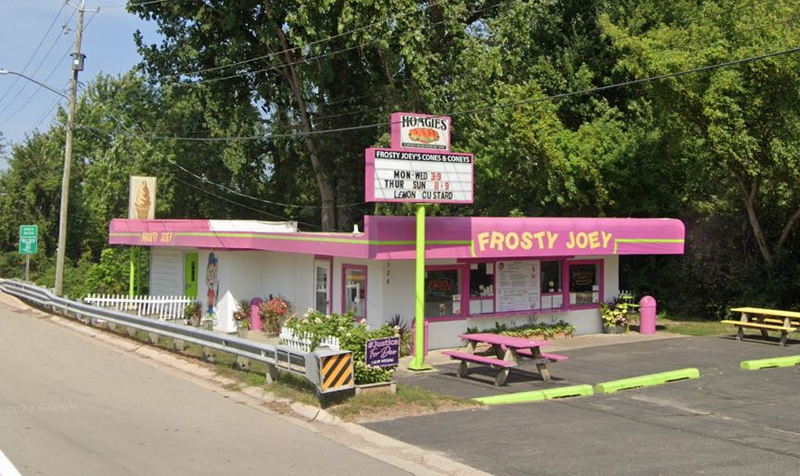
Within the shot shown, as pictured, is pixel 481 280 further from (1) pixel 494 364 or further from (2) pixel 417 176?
(1) pixel 494 364

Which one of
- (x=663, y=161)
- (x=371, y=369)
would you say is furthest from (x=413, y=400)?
(x=663, y=161)

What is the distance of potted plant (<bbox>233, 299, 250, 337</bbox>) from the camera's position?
21445mm

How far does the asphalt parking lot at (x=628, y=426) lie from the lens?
26.7 feet

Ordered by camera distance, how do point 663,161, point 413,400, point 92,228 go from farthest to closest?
point 92,228
point 663,161
point 413,400

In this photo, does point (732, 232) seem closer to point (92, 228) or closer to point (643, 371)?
point (643, 371)

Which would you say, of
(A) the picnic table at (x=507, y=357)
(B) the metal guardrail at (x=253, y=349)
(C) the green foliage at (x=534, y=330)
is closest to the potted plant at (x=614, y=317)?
(C) the green foliage at (x=534, y=330)

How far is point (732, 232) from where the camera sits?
2658 cm

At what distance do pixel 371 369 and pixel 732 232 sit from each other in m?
19.7

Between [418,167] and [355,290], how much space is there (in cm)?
459

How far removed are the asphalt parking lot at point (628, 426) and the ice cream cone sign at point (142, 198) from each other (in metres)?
17.6

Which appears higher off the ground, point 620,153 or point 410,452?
point 620,153

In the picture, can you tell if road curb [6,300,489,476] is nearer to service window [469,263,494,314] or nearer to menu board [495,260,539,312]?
service window [469,263,494,314]

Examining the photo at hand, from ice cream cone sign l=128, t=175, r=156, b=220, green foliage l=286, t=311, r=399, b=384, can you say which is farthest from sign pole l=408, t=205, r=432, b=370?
ice cream cone sign l=128, t=175, r=156, b=220

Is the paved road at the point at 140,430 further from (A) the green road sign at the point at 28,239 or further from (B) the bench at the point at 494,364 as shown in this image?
(A) the green road sign at the point at 28,239
